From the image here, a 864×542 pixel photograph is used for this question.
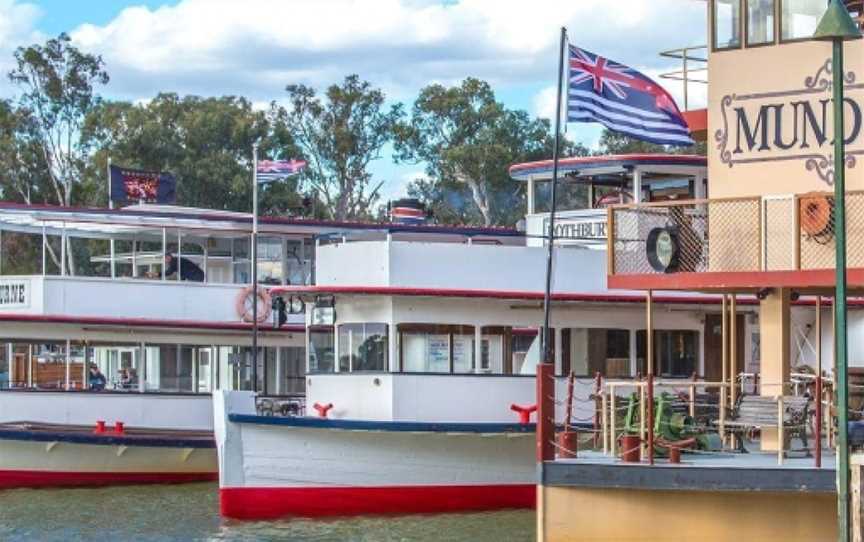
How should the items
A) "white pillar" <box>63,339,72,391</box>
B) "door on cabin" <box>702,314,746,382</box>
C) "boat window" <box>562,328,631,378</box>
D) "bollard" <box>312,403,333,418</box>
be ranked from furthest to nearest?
1. "white pillar" <box>63,339,72,391</box>
2. "door on cabin" <box>702,314,746,382</box>
3. "boat window" <box>562,328,631,378</box>
4. "bollard" <box>312,403,333,418</box>

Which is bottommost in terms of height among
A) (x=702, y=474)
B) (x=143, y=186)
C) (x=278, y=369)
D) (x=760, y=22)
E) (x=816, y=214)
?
(x=702, y=474)

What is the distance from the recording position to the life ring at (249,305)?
34688 mm

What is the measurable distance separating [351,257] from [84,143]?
4315 cm

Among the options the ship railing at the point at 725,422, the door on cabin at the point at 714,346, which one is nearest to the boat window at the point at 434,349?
the door on cabin at the point at 714,346

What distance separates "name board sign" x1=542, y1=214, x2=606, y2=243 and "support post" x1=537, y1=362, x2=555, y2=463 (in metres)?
9.27

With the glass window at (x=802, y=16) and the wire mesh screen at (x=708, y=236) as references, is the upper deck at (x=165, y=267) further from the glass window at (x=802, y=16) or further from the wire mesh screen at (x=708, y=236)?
the glass window at (x=802, y=16)

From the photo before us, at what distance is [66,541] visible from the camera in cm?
2550

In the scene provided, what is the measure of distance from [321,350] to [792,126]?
9.40m

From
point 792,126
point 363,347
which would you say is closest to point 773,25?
point 792,126

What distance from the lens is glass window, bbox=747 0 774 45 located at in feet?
73.4

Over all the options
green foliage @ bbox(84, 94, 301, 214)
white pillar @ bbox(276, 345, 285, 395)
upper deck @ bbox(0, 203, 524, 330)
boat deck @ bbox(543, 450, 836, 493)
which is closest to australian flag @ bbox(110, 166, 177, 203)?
upper deck @ bbox(0, 203, 524, 330)

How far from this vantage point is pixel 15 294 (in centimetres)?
3362

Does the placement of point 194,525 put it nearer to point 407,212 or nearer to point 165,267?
point 165,267

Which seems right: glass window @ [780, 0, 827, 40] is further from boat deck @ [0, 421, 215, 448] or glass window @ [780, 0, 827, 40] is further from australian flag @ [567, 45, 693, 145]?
boat deck @ [0, 421, 215, 448]
